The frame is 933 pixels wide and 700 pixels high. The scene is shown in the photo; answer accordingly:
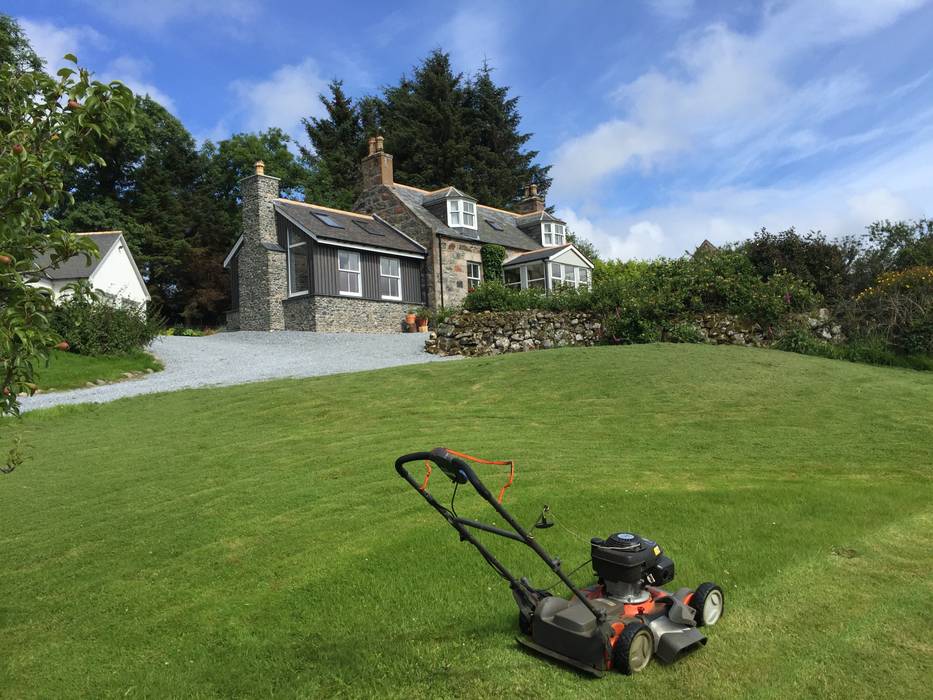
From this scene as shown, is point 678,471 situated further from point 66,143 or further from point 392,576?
point 66,143

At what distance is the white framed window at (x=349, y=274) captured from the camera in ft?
98.1

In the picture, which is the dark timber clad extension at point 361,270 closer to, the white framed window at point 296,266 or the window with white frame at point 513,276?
the white framed window at point 296,266

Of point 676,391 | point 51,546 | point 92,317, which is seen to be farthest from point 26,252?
point 92,317

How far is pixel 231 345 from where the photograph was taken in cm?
2608

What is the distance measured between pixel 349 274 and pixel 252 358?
9079 millimetres

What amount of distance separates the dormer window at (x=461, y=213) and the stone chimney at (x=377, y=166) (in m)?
3.73

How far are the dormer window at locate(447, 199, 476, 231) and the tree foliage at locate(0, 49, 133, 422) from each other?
103ft

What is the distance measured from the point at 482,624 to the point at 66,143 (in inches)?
139

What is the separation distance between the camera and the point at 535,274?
34.9 metres

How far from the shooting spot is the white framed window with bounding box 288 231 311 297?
30.7m

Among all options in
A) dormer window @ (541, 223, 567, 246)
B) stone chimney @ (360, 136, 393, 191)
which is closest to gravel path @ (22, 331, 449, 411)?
stone chimney @ (360, 136, 393, 191)

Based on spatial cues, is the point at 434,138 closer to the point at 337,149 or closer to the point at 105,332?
the point at 337,149

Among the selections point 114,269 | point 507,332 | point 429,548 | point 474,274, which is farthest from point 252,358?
point 429,548

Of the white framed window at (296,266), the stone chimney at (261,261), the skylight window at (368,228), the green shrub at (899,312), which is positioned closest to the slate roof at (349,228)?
the skylight window at (368,228)
